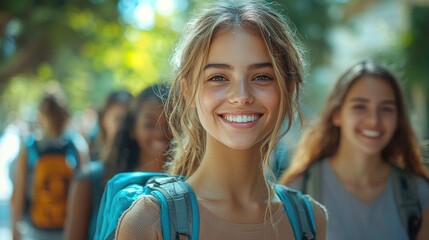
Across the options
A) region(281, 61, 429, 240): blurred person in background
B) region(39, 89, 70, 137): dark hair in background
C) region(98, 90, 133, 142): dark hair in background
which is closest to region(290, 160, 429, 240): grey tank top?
region(281, 61, 429, 240): blurred person in background

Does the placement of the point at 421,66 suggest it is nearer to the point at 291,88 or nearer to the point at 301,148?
the point at 301,148

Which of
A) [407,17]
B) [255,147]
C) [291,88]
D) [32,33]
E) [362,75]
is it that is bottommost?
[255,147]

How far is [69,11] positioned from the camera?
27.8 ft

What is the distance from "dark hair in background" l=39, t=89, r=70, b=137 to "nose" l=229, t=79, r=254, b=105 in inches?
173

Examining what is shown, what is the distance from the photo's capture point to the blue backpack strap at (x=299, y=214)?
2501 millimetres

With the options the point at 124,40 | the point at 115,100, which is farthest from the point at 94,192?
the point at 124,40

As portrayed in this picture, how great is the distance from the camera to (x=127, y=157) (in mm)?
4641

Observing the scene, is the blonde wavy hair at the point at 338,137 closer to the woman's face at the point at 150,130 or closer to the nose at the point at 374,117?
the nose at the point at 374,117

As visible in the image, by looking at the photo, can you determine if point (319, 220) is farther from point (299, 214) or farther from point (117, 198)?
point (117, 198)

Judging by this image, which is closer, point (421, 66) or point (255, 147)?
point (255, 147)

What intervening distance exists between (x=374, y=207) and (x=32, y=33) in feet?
21.6

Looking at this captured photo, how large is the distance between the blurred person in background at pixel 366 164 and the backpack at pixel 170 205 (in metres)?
1.30

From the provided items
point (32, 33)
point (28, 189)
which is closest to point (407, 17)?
point (32, 33)

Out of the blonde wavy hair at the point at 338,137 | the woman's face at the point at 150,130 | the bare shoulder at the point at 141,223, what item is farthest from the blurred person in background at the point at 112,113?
the bare shoulder at the point at 141,223
